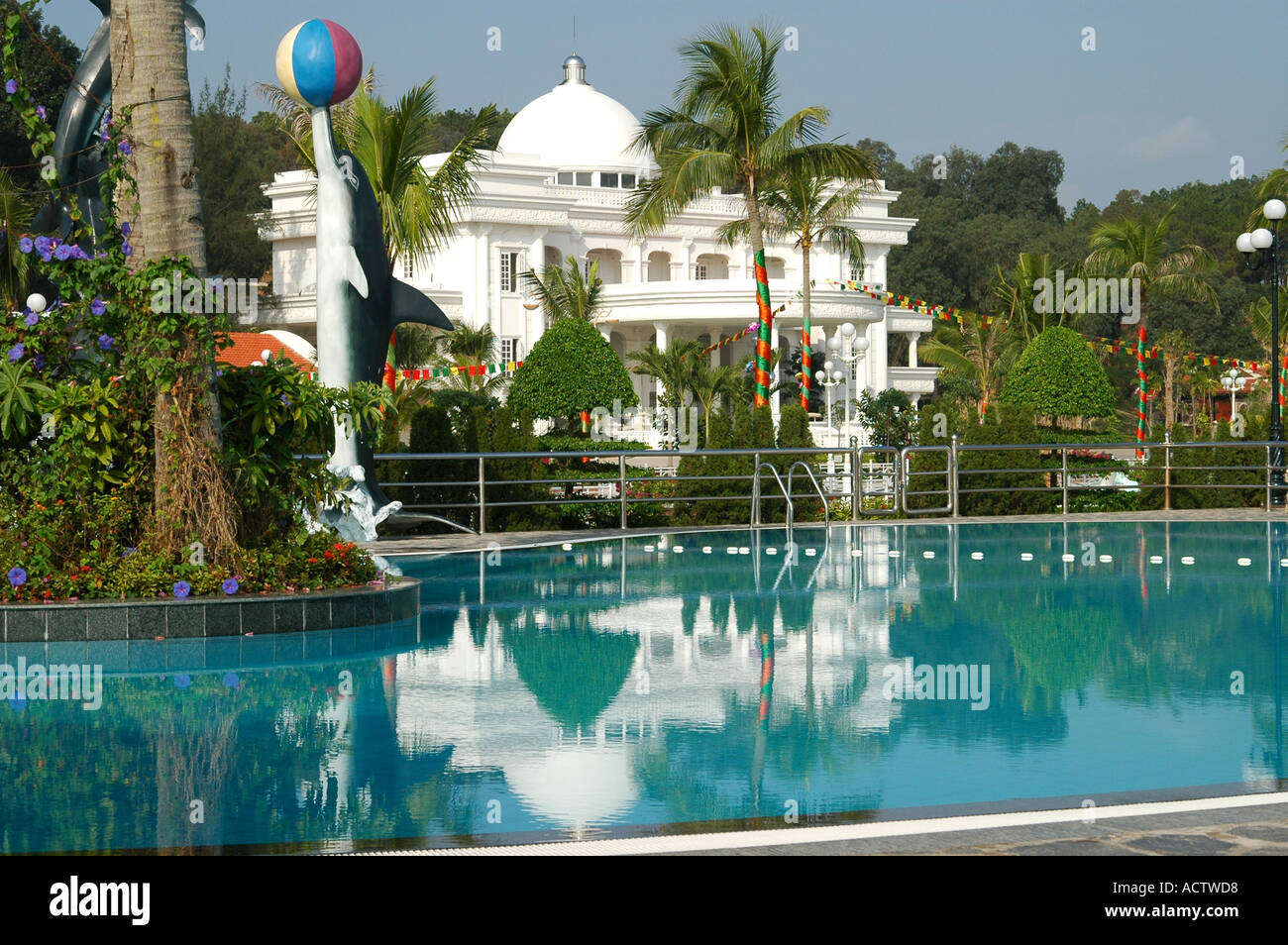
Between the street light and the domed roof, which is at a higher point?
the domed roof

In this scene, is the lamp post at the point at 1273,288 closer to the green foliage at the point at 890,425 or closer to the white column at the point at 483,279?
the green foliage at the point at 890,425

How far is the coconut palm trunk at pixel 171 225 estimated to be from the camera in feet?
32.0

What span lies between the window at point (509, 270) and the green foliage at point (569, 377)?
15.8 m

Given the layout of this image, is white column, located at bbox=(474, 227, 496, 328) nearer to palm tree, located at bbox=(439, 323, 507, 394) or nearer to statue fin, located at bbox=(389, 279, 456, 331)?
palm tree, located at bbox=(439, 323, 507, 394)

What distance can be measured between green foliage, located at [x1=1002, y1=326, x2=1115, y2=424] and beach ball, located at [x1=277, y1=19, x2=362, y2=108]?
23.4m

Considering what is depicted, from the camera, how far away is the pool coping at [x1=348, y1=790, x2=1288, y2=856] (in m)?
4.76

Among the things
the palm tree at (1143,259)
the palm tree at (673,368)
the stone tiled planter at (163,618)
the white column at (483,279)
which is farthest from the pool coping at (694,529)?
the white column at (483,279)

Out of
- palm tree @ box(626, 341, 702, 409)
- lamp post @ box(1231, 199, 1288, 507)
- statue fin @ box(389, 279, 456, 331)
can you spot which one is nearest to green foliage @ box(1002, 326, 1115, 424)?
palm tree @ box(626, 341, 702, 409)

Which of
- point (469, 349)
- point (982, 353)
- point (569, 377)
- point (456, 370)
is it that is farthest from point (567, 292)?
point (982, 353)

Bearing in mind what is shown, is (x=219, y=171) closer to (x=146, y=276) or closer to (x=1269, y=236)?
(x=1269, y=236)

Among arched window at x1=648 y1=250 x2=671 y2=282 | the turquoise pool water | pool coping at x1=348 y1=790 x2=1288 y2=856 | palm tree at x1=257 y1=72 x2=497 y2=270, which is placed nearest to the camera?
pool coping at x1=348 y1=790 x2=1288 y2=856

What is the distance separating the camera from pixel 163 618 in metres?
9.37
